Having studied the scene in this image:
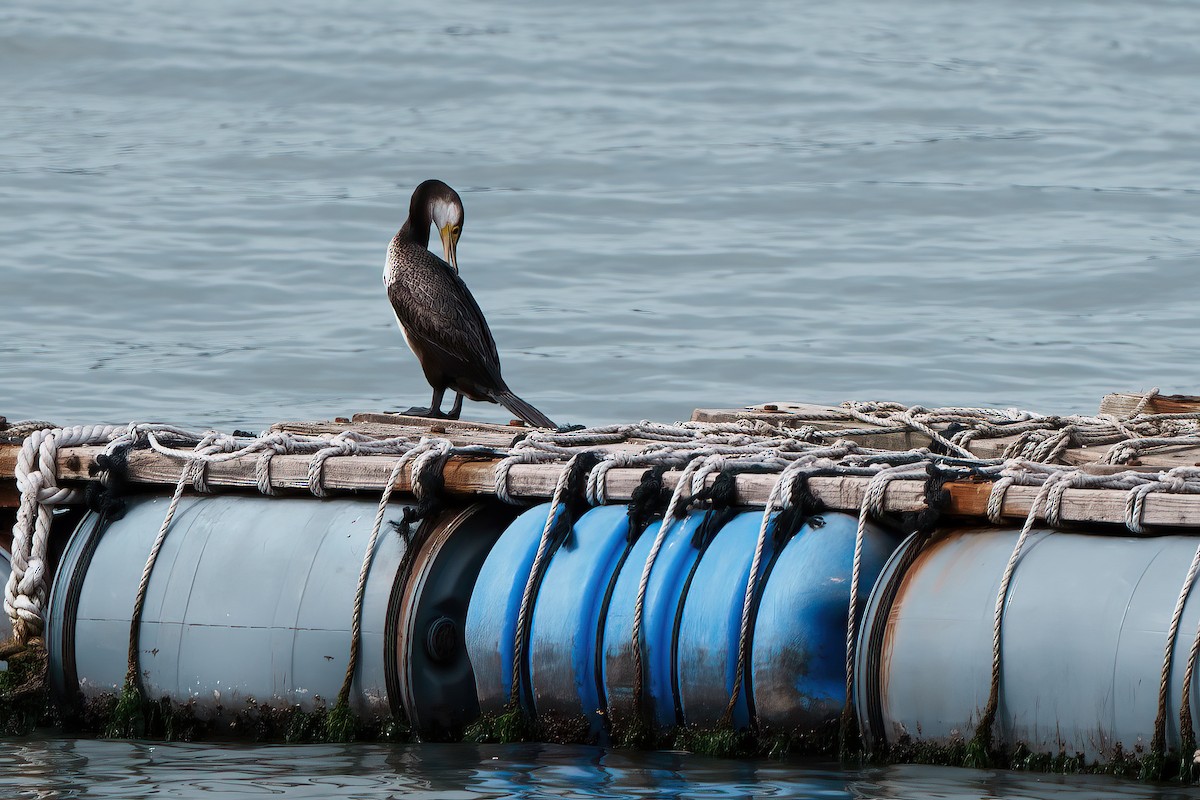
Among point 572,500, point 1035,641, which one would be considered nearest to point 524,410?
point 572,500

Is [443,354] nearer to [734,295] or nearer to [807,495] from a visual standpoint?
[807,495]

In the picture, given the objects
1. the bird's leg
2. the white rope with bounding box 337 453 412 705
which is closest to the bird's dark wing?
the bird's leg

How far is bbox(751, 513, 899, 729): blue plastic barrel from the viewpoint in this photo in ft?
17.7

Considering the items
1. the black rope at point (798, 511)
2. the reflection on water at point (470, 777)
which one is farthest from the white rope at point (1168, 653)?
the black rope at point (798, 511)

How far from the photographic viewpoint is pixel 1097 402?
1714cm

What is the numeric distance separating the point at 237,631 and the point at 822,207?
866 inches

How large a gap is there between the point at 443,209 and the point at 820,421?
2212mm

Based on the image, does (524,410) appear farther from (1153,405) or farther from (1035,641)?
(1035,641)

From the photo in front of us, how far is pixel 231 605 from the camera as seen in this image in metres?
6.15

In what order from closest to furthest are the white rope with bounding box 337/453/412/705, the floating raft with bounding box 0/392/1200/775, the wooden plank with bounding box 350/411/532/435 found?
the floating raft with bounding box 0/392/1200/775
the white rope with bounding box 337/453/412/705
the wooden plank with bounding box 350/411/532/435

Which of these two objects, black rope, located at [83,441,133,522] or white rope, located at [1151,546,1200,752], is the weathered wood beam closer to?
black rope, located at [83,441,133,522]

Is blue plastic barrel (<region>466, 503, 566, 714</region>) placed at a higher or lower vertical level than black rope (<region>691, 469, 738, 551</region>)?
lower

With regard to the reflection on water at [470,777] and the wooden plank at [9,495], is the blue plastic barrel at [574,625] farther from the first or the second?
the wooden plank at [9,495]

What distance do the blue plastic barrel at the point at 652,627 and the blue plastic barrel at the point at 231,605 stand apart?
0.71m
